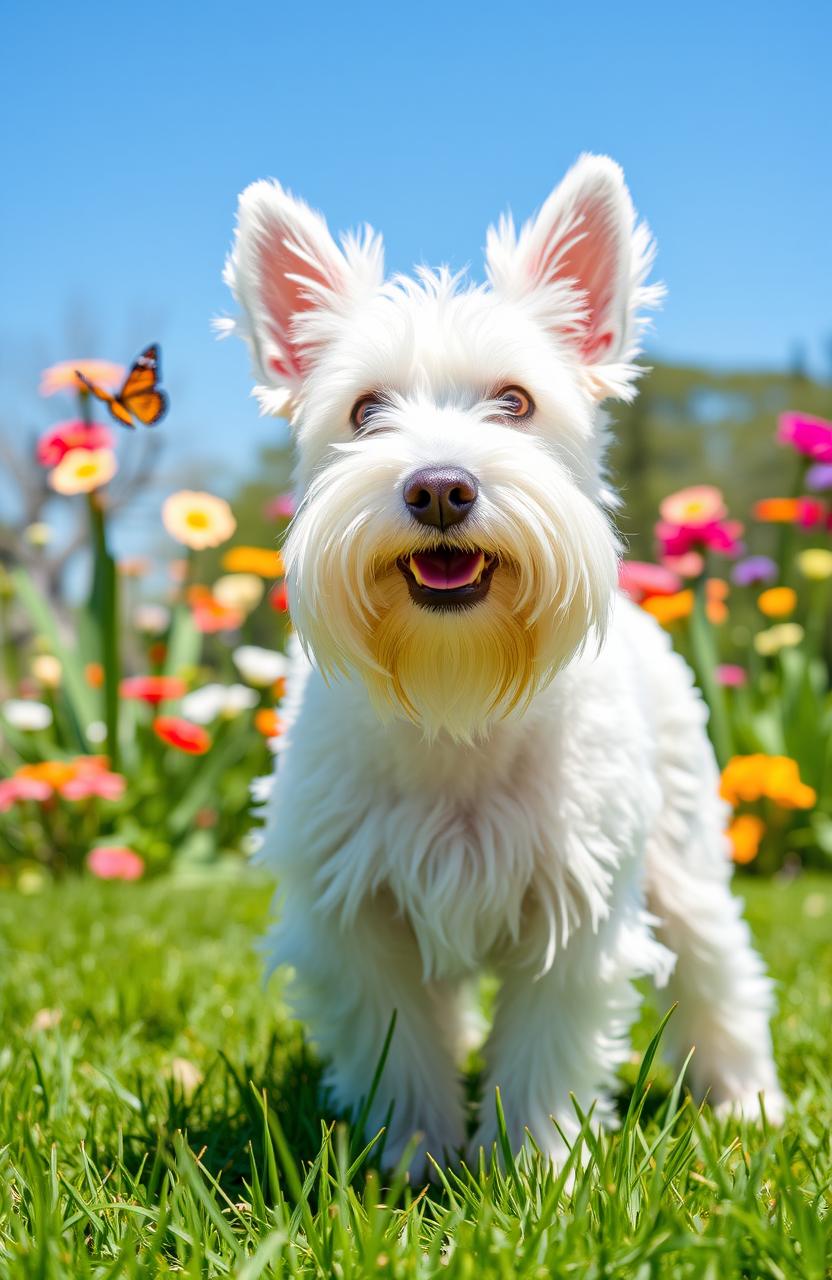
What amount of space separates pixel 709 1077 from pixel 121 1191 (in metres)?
1.66

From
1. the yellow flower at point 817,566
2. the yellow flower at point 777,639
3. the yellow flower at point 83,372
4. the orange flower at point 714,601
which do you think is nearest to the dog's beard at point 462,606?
the yellow flower at point 83,372

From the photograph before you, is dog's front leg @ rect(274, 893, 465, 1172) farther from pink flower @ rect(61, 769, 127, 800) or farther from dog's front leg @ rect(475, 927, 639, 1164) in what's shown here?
pink flower @ rect(61, 769, 127, 800)

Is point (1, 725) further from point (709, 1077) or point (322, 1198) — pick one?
point (322, 1198)

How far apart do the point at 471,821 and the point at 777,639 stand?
6665 mm

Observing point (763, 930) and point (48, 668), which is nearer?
point (763, 930)

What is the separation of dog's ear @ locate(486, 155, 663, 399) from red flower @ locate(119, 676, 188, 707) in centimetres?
483

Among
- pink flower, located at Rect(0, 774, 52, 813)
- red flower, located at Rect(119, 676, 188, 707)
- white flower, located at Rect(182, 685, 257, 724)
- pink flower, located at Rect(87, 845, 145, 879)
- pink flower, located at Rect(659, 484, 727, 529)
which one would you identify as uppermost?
Answer: pink flower, located at Rect(659, 484, 727, 529)

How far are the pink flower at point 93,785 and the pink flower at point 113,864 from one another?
334 millimetres

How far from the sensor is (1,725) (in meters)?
7.62

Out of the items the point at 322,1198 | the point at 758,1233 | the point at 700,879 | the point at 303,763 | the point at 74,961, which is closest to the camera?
the point at 758,1233

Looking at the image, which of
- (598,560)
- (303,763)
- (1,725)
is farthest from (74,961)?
(1,725)

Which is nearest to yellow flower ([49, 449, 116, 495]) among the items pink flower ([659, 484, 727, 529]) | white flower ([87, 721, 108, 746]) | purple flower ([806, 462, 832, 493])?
white flower ([87, 721, 108, 746])

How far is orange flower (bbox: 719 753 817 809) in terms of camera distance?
725 centimetres

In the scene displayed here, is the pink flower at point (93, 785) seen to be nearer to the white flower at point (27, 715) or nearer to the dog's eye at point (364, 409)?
the white flower at point (27, 715)
